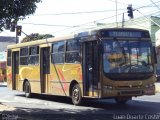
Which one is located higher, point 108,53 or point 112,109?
point 108,53

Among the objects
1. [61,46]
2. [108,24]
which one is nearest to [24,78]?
[61,46]

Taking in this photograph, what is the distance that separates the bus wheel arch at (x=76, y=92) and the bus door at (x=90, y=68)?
0.52 metres

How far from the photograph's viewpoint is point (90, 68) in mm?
18469

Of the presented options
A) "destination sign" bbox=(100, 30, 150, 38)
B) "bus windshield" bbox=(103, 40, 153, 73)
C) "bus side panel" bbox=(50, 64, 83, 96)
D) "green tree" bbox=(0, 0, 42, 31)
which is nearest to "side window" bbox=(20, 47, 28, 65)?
"bus side panel" bbox=(50, 64, 83, 96)

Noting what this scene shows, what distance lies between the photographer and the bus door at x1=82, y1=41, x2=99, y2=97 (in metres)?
17.9

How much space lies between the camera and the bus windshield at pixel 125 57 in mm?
17688

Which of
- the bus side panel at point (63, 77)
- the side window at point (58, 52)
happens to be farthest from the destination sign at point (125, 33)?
the side window at point (58, 52)

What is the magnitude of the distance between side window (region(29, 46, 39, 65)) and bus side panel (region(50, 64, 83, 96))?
2124 millimetres

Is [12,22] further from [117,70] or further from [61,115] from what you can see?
[117,70]

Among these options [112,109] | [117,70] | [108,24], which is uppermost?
[108,24]

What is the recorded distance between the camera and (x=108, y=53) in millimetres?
17766

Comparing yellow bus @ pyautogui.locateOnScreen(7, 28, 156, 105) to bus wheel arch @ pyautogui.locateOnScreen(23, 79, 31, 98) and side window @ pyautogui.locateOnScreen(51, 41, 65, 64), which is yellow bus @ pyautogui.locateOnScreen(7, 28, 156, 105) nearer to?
side window @ pyautogui.locateOnScreen(51, 41, 65, 64)

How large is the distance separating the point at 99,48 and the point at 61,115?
138 inches

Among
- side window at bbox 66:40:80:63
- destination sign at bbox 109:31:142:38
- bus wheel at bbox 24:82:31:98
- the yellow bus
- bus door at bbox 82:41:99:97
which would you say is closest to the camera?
the yellow bus
